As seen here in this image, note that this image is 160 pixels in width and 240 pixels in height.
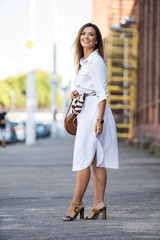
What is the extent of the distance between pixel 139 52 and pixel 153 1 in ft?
11.9

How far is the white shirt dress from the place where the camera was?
14.6 feet

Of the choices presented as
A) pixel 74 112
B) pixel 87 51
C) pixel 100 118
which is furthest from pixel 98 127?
pixel 87 51

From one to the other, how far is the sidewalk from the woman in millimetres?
257

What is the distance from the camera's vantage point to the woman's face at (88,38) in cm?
465

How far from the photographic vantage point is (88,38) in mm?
4648

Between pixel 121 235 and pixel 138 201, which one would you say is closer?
pixel 121 235

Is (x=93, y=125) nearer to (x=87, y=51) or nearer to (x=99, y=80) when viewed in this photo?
(x=99, y=80)

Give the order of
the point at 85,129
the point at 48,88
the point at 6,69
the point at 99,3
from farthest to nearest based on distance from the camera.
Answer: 1. the point at 48,88
2. the point at 99,3
3. the point at 6,69
4. the point at 85,129

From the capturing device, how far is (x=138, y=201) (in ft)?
18.5

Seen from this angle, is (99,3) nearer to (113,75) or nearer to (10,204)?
(113,75)

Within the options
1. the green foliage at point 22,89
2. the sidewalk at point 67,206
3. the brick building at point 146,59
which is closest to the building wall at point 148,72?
the brick building at point 146,59

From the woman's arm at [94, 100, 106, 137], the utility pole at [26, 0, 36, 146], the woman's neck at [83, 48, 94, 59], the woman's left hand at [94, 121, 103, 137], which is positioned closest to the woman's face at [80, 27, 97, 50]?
the woman's neck at [83, 48, 94, 59]

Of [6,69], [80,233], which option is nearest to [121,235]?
[80,233]

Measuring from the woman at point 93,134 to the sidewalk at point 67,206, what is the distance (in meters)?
0.26
